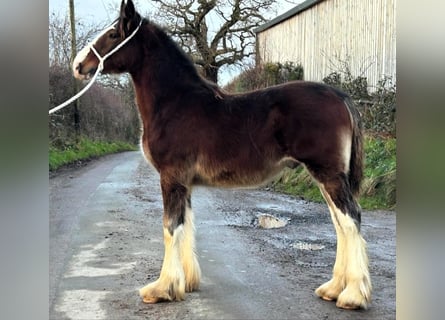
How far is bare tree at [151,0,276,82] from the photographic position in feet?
7.12

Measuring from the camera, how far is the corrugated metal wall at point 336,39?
2.22 meters

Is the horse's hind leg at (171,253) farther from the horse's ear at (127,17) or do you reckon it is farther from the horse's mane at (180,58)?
the horse's ear at (127,17)

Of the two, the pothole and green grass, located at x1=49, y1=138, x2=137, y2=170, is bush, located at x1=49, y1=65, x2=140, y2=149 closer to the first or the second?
green grass, located at x1=49, y1=138, x2=137, y2=170

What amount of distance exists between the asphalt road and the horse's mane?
48cm

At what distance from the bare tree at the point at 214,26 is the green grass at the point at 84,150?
0.57 meters

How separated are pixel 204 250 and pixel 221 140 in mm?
563

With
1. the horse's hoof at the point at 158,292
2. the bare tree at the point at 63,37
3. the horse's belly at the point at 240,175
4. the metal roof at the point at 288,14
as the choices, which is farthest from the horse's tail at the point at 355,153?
the bare tree at the point at 63,37

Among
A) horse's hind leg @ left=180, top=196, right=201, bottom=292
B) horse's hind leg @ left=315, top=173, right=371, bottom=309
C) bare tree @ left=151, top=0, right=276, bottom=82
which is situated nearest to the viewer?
horse's hind leg @ left=315, top=173, right=371, bottom=309

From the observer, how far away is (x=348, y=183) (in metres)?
2.00

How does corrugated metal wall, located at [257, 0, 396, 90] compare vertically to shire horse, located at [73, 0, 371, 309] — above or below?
above

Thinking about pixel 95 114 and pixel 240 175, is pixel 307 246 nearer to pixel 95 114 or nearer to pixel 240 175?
pixel 240 175

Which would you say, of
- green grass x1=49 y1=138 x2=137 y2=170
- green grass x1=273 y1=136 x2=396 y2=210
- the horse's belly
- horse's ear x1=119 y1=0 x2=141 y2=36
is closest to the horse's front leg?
the horse's belly

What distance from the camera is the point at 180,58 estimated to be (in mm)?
2111

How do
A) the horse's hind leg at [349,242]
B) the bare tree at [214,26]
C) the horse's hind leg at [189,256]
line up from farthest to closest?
the bare tree at [214,26], the horse's hind leg at [189,256], the horse's hind leg at [349,242]
